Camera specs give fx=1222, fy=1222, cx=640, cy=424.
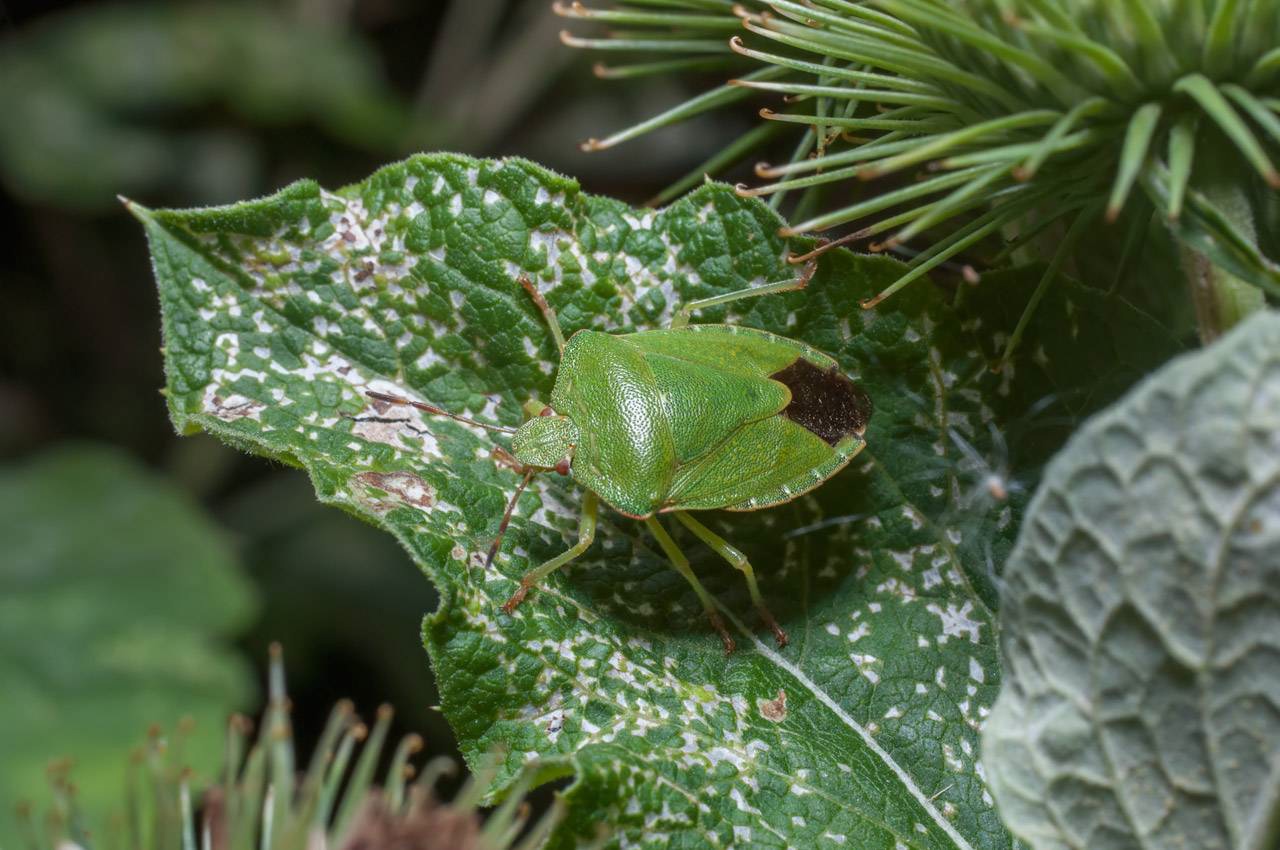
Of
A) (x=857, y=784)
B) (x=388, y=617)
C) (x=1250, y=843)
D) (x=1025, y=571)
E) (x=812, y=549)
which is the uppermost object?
(x=1025, y=571)

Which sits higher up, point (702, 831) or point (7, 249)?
point (702, 831)

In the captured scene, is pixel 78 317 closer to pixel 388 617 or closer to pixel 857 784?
pixel 388 617

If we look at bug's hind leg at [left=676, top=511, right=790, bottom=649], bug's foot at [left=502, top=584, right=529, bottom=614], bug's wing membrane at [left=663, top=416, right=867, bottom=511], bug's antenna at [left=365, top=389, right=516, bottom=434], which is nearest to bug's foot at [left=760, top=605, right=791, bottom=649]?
bug's hind leg at [left=676, top=511, right=790, bottom=649]

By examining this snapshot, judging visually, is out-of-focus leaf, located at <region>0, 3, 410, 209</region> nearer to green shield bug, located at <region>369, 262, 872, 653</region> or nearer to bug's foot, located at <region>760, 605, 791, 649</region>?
green shield bug, located at <region>369, 262, 872, 653</region>

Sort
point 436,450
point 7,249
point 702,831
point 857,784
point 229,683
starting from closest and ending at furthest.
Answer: point 702,831 → point 857,784 → point 436,450 → point 229,683 → point 7,249

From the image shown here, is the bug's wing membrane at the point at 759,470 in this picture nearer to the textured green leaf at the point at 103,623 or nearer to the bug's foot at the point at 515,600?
the bug's foot at the point at 515,600

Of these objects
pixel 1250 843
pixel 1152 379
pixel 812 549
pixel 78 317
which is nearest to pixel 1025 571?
pixel 1152 379

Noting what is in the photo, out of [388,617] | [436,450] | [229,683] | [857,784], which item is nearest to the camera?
[857,784]
